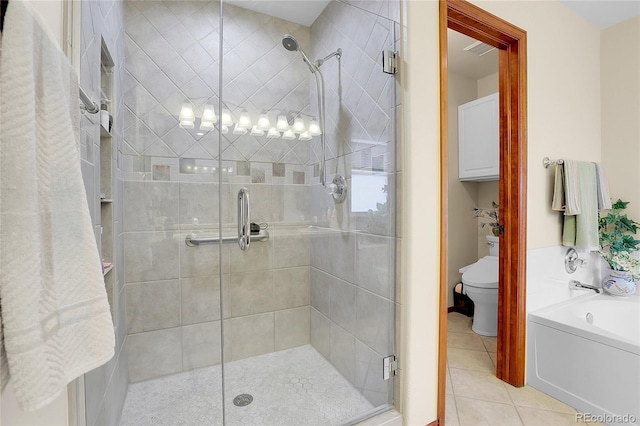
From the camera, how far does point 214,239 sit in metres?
1.55

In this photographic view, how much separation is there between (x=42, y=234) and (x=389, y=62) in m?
Result: 1.48

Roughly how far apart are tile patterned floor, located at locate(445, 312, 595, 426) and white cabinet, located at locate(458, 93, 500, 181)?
1.65m

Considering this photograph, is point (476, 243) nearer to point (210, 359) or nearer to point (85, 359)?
point (210, 359)

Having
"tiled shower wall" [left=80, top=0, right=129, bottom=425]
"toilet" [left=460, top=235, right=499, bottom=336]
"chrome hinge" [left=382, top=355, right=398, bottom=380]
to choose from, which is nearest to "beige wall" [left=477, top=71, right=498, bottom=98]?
"toilet" [left=460, top=235, right=499, bottom=336]

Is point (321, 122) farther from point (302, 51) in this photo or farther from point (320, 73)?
point (302, 51)

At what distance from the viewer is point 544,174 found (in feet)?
6.70

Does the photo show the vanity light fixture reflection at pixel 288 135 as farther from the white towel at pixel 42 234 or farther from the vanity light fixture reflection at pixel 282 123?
the white towel at pixel 42 234

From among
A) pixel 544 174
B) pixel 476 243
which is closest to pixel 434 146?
pixel 544 174

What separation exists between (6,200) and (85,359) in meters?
0.37

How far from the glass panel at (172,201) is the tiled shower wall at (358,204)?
0.55 metres

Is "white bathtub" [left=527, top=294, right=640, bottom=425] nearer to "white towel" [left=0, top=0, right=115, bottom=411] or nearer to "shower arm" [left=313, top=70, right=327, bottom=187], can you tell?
"shower arm" [left=313, top=70, right=327, bottom=187]

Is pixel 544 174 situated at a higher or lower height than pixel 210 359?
higher

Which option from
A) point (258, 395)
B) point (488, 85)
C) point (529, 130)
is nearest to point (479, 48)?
point (488, 85)

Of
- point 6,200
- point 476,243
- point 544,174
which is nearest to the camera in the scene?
point 6,200
